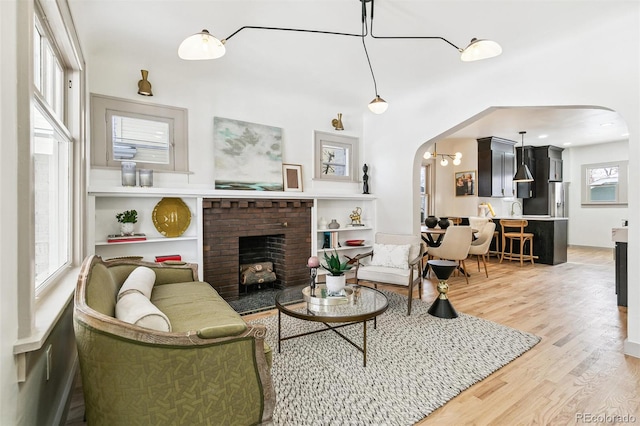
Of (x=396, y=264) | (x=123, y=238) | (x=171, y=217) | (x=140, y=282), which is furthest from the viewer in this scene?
(x=396, y=264)

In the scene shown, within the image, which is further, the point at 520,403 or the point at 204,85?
the point at 204,85

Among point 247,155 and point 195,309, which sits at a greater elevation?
point 247,155

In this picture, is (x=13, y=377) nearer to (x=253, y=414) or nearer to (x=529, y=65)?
(x=253, y=414)

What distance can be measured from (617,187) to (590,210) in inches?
32.3

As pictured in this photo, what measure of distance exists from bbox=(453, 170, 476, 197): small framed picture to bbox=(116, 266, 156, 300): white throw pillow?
705cm

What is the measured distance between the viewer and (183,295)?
8.46 feet

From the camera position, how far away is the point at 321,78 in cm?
405

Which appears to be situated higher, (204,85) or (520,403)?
(204,85)

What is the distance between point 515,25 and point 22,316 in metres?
3.85

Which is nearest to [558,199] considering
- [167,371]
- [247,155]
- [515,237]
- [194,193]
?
[515,237]

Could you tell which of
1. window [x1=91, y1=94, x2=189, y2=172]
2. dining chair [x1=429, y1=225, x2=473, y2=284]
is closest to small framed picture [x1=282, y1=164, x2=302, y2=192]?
window [x1=91, y1=94, x2=189, y2=172]

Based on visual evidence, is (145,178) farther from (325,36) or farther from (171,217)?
(325,36)

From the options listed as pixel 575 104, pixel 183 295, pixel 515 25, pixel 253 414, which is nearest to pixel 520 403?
pixel 253 414

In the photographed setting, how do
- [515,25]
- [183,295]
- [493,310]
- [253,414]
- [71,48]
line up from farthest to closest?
1. [493,310]
2. [515,25]
3. [183,295]
4. [71,48]
5. [253,414]
